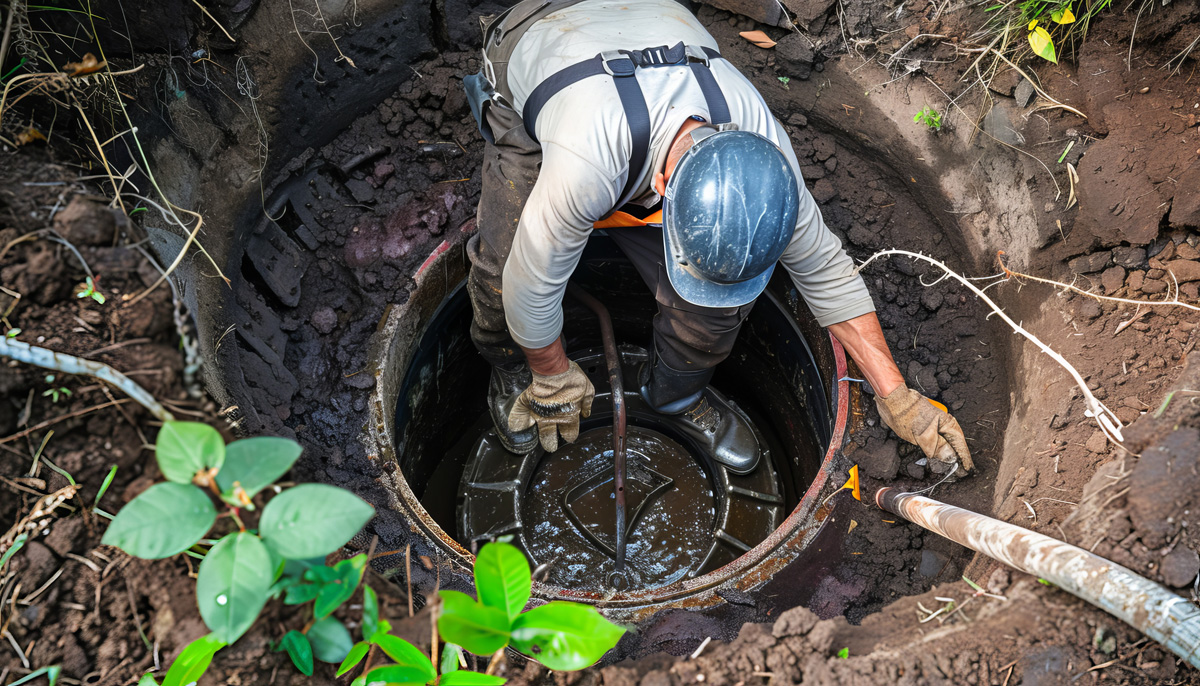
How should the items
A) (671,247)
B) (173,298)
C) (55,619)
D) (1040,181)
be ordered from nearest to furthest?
(55,619), (173,298), (671,247), (1040,181)

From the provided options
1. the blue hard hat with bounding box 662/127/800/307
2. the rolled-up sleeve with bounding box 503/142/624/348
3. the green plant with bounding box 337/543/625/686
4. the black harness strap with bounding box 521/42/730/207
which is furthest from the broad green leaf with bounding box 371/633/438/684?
the black harness strap with bounding box 521/42/730/207

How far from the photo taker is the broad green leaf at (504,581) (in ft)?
3.99

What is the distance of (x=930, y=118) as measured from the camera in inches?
106

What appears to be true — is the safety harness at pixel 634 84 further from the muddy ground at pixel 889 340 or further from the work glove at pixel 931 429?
the work glove at pixel 931 429

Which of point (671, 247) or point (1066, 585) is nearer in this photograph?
point (1066, 585)

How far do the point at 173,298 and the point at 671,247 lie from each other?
4.28 ft

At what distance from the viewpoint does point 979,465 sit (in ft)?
7.64

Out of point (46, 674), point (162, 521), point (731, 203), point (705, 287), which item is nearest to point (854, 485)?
point (705, 287)

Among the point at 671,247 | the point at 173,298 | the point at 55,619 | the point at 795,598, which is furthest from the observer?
the point at 795,598

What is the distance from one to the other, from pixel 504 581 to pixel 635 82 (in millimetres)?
1419

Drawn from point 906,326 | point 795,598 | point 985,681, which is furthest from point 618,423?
point 985,681

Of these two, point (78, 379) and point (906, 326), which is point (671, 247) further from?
point (78, 379)

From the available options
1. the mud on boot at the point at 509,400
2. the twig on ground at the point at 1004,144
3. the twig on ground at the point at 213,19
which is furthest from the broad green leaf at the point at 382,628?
the twig on ground at the point at 1004,144

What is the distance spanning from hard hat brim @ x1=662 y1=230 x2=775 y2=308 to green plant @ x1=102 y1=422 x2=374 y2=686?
133 cm
